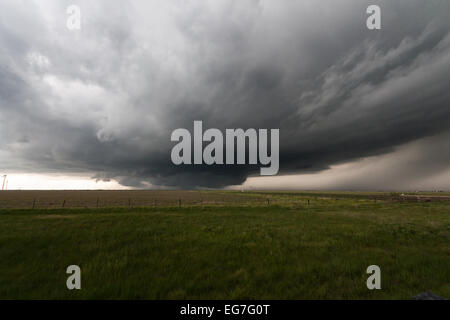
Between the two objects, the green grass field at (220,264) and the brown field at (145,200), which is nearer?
the green grass field at (220,264)

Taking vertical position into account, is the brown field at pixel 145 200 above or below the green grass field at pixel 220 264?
below

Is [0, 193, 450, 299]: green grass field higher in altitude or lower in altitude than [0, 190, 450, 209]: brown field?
higher

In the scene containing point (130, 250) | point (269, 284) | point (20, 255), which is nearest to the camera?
point (269, 284)

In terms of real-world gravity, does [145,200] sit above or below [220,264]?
below

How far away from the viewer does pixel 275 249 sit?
9250 mm

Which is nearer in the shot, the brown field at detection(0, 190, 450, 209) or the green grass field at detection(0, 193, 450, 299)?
the green grass field at detection(0, 193, 450, 299)

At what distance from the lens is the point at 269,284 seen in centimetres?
596

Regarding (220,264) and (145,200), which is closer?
(220,264)
